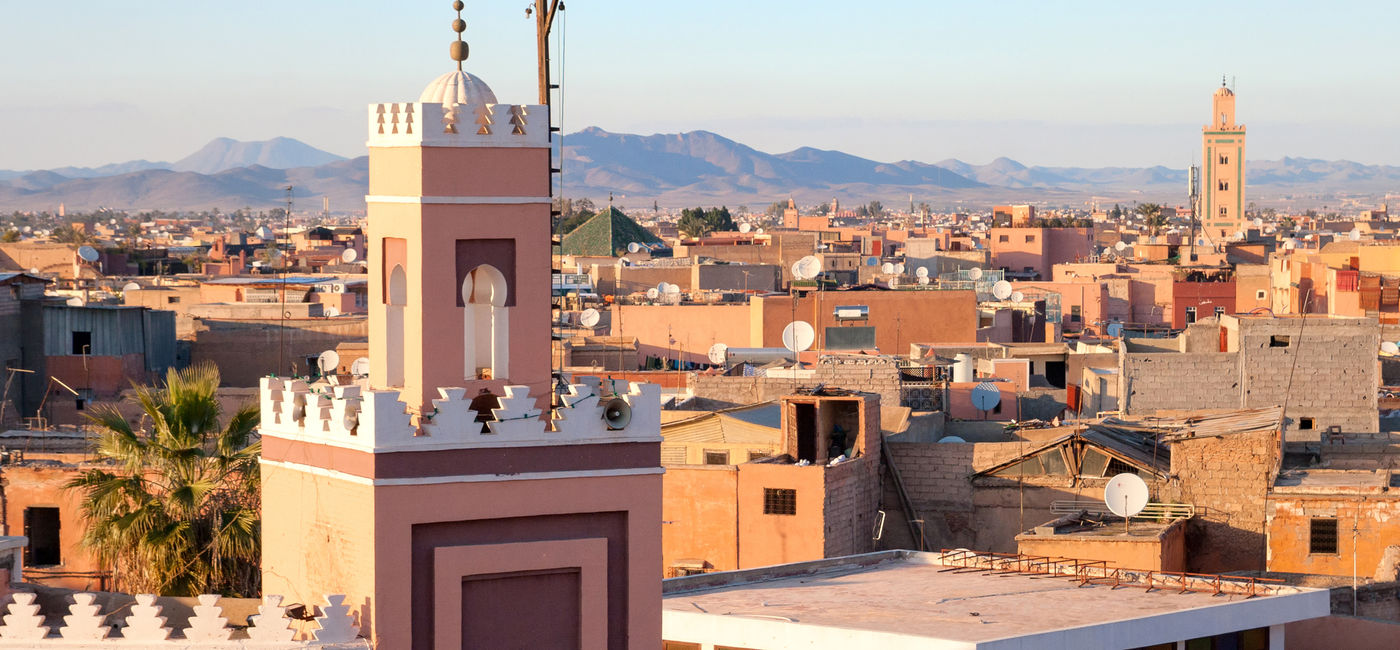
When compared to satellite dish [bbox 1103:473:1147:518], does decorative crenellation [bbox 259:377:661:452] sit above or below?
above

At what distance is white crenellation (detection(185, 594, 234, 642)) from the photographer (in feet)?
32.1

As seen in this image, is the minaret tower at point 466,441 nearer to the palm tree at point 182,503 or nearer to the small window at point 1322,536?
the palm tree at point 182,503

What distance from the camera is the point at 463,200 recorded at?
9.86 meters

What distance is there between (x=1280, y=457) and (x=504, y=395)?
12.1 m

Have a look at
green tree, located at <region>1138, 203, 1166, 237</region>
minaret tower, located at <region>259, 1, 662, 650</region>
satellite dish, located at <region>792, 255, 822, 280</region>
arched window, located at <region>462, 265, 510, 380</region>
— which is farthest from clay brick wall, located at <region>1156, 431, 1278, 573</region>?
green tree, located at <region>1138, 203, 1166, 237</region>

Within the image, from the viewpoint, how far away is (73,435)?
2239 centimetres

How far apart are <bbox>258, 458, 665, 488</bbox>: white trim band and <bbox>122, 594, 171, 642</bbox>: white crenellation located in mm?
973

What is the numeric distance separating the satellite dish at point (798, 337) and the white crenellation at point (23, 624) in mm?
18421

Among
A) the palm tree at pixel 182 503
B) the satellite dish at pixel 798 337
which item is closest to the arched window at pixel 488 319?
the palm tree at pixel 182 503

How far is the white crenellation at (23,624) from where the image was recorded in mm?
10055

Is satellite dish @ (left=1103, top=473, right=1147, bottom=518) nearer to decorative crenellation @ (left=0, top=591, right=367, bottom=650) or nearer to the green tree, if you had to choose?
decorative crenellation @ (left=0, top=591, right=367, bottom=650)

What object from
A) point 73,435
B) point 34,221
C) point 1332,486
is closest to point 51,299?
point 73,435

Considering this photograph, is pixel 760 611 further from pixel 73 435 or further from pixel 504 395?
pixel 73 435

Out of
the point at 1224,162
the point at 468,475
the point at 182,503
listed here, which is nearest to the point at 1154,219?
the point at 1224,162
